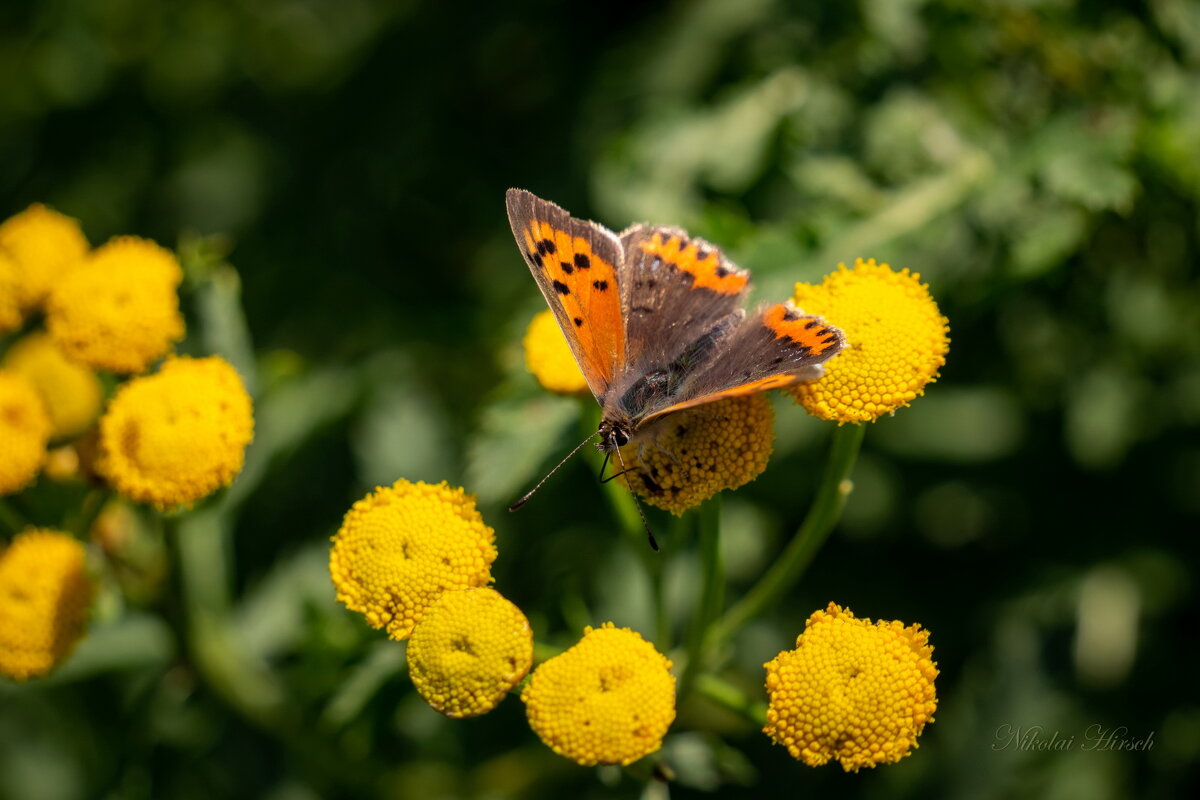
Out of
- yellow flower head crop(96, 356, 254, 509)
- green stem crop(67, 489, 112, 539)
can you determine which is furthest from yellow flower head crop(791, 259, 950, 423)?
green stem crop(67, 489, 112, 539)

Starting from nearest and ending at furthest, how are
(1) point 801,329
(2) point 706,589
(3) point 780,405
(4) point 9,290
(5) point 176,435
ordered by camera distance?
1. (1) point 801,329
2. (2) point 706,589
3. (5) point 176,435
4. (4) point 9,290
5. (3) point 780,405

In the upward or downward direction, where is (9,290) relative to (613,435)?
upward

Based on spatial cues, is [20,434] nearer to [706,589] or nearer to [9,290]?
[9,290]

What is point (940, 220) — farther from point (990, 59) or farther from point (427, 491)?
point (427, 491)

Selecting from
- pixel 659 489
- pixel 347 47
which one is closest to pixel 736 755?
pixel 659 489

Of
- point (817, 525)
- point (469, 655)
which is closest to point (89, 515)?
point (469, 655)

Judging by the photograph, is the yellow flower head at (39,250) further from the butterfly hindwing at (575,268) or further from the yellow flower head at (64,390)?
the butterfly hindwing at (575,268)
